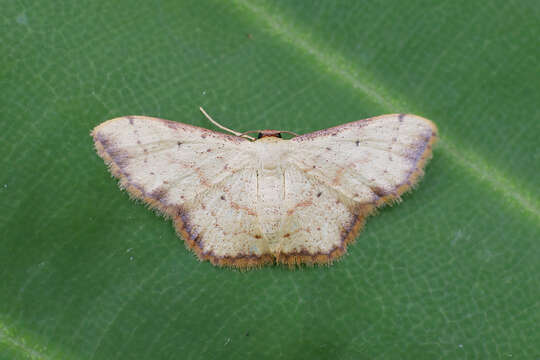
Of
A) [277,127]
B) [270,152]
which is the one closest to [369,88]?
[277,127]

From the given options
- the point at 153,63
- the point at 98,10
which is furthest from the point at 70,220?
the point at 98,10

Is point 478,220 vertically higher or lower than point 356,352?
higher

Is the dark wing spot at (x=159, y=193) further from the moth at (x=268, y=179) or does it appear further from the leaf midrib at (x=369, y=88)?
the leaf midrib at (x=369, y=88)

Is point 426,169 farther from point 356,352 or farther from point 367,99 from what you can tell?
point 356,352

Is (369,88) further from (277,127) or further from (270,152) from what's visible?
(270,152)

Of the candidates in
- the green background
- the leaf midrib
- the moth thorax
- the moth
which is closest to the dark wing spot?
the moth

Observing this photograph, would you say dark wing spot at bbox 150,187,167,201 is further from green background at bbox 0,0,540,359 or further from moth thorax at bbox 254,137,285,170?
moth thorax at bbox 254,137,285,170

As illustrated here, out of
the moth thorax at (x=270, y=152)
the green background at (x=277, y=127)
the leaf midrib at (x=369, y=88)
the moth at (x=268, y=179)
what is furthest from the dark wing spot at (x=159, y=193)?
the leaf midrib at (x=369, y=88)
